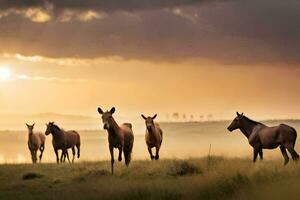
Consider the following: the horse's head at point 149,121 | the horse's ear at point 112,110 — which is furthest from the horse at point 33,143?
the horse's ear at point 112,110

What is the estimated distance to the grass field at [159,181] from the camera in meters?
17.5

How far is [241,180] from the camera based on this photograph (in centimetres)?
1856

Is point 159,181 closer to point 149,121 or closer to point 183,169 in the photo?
point 183,169

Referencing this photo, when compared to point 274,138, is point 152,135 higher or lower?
higher

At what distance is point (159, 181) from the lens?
21781 millimetres

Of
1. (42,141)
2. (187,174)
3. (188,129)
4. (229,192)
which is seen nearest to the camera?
(229,192)

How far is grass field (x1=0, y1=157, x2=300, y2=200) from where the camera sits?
17.5 meters

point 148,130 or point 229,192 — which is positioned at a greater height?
point 148,130

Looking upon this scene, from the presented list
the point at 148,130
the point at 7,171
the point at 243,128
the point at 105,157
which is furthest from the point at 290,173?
the point at 105,157

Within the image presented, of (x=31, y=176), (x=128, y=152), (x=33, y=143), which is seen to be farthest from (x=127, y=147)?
(x=33, y=143)

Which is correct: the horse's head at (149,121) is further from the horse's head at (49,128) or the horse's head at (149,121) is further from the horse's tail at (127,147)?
the horse's head at (49,128)

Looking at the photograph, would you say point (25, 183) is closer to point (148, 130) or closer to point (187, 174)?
point (187, 174)

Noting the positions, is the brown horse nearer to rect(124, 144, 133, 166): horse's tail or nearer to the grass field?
the grass field

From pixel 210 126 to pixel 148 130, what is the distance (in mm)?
119969
